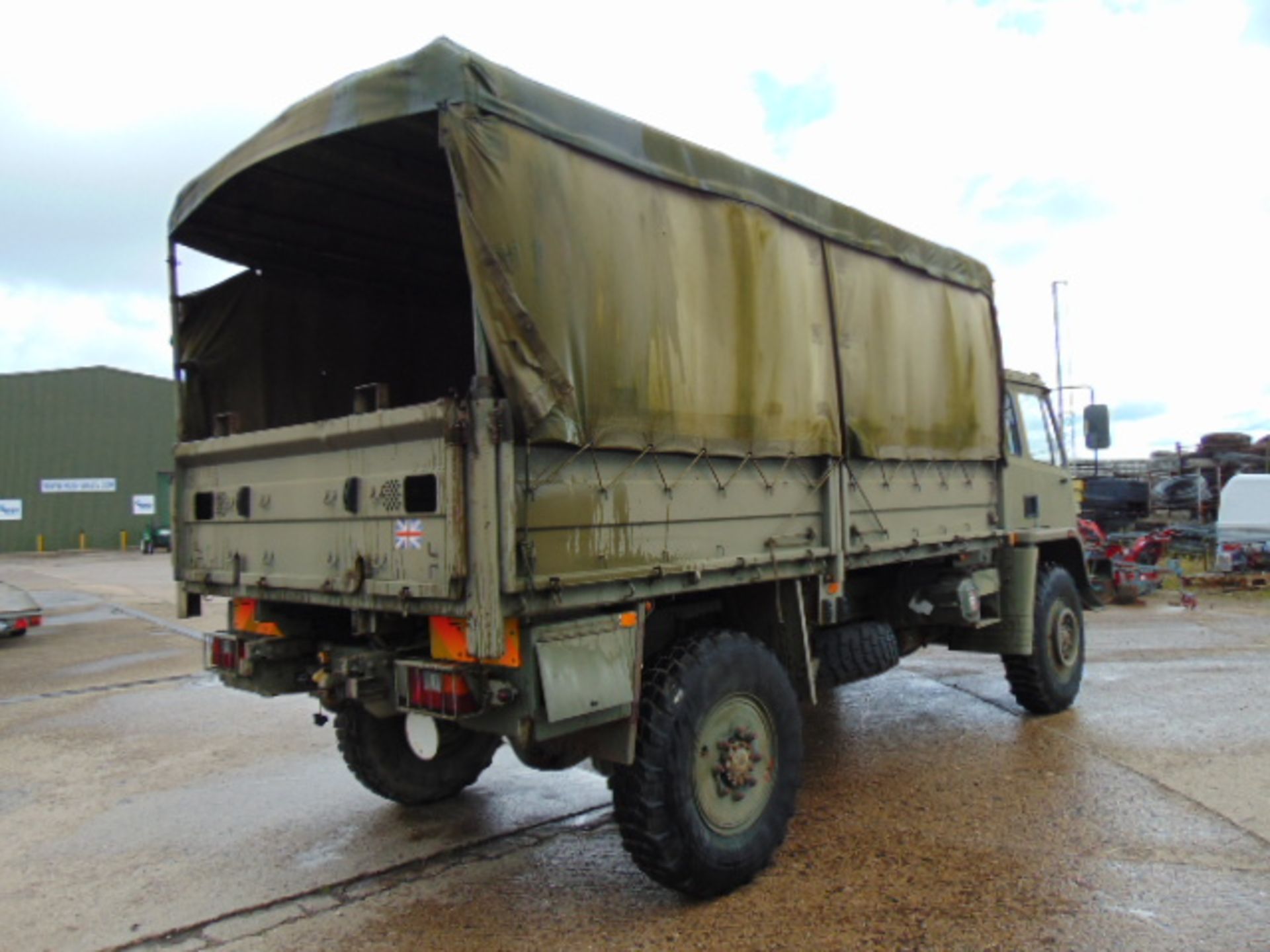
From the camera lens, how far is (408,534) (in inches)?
139

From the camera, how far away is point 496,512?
3.22 metres

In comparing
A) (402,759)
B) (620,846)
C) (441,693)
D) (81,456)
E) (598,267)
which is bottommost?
(620,846)

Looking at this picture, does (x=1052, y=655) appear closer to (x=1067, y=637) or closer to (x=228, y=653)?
(x=1067, y=637)

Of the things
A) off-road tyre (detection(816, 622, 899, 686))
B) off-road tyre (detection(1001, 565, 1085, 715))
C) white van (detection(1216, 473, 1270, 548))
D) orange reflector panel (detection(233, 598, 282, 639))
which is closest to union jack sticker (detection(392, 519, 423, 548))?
orange reflector panel (detection(233, 598, 282, 639))

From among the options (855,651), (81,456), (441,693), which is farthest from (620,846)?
(81,456)

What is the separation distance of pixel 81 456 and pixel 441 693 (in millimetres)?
35257

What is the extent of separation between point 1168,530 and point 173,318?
606 inches

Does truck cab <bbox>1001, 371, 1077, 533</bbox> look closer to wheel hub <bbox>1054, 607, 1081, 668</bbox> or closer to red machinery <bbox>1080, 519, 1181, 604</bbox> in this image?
wheel hub <bbox>1054, 607, 1081, 668</bbox>

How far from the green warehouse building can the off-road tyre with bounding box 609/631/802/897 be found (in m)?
31.7

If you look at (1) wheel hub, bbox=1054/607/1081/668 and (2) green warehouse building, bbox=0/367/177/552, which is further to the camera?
(2) green warehouse building, bbox=0/367/177/552

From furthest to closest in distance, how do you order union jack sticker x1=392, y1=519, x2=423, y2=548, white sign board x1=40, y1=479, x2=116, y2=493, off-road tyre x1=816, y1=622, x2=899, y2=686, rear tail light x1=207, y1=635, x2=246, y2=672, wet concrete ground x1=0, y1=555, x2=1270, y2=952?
white sign board x1=40, y1=479, x2=116, y2=493 → off-road tyre x1=816, y1=622, x2=899, y2=686 → rear tail light x1=207, y1=635, x2=246, y2=672 → wet concrete ground x1=0, y1=555, x2=1270, y2=952 → union jack sticker x1=392, y1=519, x2=423, y2=548

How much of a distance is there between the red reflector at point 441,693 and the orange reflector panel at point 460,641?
80 mm

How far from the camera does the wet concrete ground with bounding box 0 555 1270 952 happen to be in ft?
12.1

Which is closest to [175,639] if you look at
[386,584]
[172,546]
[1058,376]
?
[172,546]
